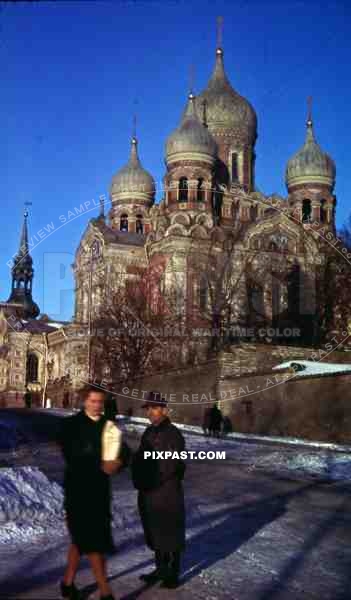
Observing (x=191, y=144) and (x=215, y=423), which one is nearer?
(x=215, y=423)

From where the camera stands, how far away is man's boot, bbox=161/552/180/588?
21.9 feet

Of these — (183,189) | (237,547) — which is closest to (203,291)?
(183,189)

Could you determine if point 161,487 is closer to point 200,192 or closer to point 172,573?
point 172,573

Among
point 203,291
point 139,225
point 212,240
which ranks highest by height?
point 139,225

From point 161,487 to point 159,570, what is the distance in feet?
2.38

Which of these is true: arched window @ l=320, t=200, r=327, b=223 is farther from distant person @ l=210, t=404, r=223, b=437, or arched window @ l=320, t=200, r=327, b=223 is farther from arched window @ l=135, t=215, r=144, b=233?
distant person @ l=210, t=404, r=223, b=437

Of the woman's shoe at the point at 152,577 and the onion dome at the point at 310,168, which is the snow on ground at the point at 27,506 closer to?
the woman's shoe at the point at 152,577

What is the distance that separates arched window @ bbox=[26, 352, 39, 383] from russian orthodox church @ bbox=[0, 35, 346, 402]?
7 centimetres

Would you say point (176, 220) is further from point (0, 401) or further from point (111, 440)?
point (111, 440)

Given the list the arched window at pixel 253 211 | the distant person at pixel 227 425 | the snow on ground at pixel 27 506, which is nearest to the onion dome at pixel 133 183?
the arched window at pixel 253 211

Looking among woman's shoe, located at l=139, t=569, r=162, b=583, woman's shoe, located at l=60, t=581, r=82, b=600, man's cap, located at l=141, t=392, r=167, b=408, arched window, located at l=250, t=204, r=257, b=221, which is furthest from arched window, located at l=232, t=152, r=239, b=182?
woman's shoe, located at l=60, t=581, r=82, b=600

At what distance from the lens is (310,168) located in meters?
53.1

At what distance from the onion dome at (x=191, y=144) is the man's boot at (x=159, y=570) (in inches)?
1680

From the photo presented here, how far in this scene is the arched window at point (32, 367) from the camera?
61.1 metres
